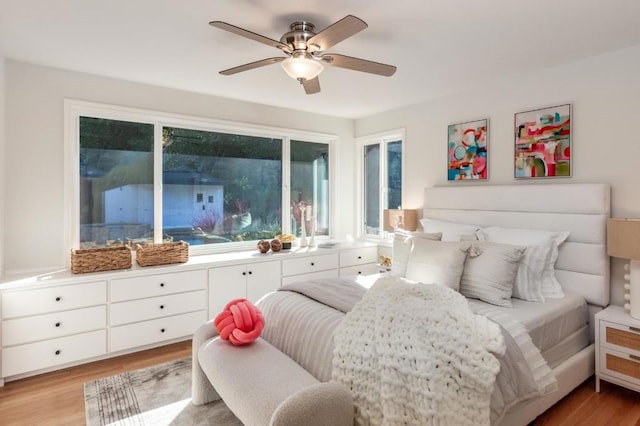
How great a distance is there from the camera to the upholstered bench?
4.70 ft

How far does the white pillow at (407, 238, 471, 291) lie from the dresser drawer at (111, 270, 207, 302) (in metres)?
1.91

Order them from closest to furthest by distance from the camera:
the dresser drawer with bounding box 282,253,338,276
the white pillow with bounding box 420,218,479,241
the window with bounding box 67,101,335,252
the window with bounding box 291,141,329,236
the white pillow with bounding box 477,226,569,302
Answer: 1. the white pillow with bounding box 477,226,569,302
2. the white pillow with bounding box 420,218,479,241
3. the window with bounding box 67,101,335,252
4. the dresser drawer with bounding box 282,253,338,276
5. the window with bounding box 291,141,329,236

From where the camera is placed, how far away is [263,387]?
5.53 ft

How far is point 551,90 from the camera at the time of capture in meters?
2.99

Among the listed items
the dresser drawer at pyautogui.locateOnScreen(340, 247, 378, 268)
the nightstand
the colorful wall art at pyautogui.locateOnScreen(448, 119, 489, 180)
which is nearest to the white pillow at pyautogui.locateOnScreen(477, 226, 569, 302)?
the nightstand

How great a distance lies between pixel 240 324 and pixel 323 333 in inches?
20.1

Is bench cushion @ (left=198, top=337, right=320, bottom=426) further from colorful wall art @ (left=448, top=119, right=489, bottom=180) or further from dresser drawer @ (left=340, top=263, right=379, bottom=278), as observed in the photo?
colorful wall art @ (left=448, top=119, right=489, bottom=180)

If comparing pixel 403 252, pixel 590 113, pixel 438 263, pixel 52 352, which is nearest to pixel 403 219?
pixel 403 252

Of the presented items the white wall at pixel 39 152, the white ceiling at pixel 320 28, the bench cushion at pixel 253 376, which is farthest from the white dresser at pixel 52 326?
the white ceiling at pixel 320 28

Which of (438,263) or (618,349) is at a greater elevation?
(438,263)

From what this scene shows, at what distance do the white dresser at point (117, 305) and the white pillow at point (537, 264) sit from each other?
2168 mm

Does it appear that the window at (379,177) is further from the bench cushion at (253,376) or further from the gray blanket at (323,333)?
the bench cushion at (253,376)

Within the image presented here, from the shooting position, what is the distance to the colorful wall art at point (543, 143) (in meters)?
2.91

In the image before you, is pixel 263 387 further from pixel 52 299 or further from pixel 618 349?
pixel 618 349
